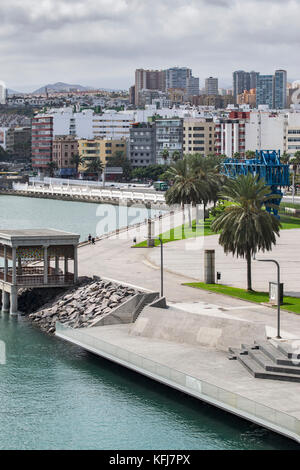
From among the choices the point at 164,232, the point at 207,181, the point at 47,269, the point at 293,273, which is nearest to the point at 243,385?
the point at 47,269

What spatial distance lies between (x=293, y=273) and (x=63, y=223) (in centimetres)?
7631

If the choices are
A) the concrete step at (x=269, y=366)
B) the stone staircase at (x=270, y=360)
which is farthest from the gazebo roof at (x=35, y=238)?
the concrete step at (x=269, y=366)

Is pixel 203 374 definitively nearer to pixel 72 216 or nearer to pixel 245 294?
pixel 245 294

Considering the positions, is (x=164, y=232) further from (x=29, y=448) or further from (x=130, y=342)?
(x=29, y=448)

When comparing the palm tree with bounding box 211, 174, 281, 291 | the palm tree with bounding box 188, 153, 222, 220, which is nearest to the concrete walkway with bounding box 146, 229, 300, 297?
the palm tree with bounding box 211, 174, 281, 291

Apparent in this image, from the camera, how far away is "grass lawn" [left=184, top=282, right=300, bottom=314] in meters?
55.5

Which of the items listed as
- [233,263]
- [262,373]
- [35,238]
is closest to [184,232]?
[233,263]

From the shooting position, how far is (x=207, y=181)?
357ft

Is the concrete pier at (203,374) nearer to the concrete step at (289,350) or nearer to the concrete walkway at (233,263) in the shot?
the concrete step at (289,350)

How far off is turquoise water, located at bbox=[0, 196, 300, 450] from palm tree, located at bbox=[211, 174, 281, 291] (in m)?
14.3

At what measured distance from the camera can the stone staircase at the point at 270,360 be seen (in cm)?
3969

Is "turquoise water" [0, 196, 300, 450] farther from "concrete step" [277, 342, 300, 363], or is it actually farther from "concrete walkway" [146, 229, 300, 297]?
"concrete walkway" [146, 229, 300, 297]

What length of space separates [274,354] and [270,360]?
1.25 feet

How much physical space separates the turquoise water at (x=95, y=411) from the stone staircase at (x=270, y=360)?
109 inches
